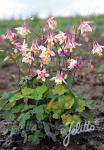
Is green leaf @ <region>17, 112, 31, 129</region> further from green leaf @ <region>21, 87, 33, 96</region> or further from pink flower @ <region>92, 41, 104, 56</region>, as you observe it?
pink flower @ <region>92, 41, 104, 56</region>

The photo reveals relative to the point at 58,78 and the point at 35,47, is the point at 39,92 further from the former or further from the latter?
the point at 35,47

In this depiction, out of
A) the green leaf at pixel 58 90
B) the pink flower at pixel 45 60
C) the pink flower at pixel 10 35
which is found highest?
the pink flower at pixel 10 35

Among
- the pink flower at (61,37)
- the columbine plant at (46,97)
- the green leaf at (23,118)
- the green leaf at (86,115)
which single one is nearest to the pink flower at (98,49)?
the columbine plant at (46,97)

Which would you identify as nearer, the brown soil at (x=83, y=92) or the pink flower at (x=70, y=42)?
the pink flower at (x=70, y=42)

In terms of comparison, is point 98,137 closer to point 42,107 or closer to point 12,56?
point 42,107

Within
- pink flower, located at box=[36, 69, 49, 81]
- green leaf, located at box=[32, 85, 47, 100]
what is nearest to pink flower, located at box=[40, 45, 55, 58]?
pink flower, located at box=[36, 69, 49, 81]

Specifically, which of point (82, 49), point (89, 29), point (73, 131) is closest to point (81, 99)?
point (73, 131)

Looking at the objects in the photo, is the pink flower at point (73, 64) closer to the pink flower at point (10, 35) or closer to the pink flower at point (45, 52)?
the pink flower at point (45, 52)
